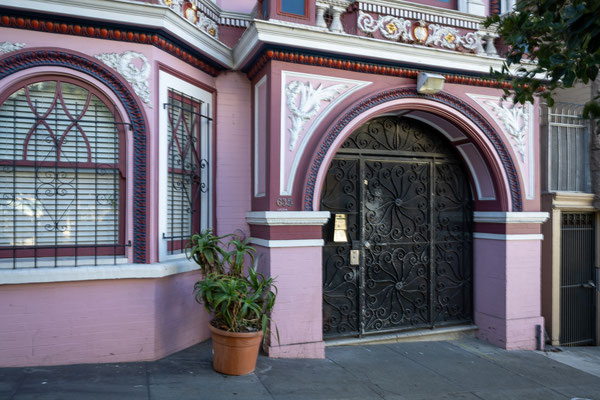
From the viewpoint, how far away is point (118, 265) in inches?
188

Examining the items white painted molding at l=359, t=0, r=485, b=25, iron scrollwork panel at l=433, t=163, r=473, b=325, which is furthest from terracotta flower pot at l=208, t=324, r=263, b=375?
white painted molding at l=359, t=0, r=485, b=25

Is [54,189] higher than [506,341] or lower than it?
higher

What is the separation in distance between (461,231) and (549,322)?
1986 mm

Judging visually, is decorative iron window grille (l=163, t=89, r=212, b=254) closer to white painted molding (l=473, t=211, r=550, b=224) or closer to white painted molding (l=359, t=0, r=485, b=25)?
white painted molding (l=359, t=0, r=485, b=25)

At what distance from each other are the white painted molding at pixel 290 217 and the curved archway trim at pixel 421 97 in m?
0.12

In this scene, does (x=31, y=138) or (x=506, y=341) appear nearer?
(x=31, y=138)

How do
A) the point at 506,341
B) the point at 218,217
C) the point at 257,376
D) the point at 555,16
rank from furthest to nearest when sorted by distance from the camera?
the point at 506,341
the point at 218,217
the point at 257,376
the point at 555,16

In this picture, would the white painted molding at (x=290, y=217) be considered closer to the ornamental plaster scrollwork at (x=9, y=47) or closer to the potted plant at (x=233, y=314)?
the potted plant at (x=233, y=314)

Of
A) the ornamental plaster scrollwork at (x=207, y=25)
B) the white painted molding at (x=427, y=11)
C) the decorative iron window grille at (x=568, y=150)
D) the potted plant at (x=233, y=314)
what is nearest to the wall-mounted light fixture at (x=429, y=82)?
the white painted molding at (x=427, y=11)

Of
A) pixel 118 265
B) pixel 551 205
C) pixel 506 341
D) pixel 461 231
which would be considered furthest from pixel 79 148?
pixel 551 205

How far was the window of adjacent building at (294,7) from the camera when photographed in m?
5.31

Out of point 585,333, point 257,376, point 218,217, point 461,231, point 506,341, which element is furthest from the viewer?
point 585,333

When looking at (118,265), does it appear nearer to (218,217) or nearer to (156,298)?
(156,298)

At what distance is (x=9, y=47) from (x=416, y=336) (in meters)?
5.99
